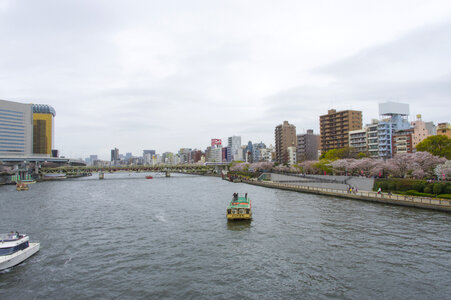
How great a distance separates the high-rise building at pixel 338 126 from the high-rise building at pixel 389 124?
1301cm

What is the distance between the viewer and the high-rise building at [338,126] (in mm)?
115375

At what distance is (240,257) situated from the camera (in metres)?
23.4

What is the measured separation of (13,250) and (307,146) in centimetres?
15252

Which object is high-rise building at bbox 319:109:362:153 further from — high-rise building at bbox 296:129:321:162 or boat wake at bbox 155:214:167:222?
boat wake at bbox 155:214:167:222

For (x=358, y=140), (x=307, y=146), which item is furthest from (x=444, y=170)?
(x=307, y=146)

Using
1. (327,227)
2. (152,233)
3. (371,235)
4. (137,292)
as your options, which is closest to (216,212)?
(152,233)

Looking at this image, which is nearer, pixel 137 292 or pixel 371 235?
pixel 137 292

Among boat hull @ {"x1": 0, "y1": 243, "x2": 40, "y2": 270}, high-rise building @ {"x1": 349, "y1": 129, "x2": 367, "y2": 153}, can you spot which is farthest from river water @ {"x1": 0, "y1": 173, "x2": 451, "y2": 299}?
high-rise building @ {"x1": 349, "y1": 129, "x2": 367, "y2": 153}

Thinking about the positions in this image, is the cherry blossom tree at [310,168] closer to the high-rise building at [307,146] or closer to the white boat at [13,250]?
the high-rise building at [307,146]

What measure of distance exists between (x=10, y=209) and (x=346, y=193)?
61.2 meters

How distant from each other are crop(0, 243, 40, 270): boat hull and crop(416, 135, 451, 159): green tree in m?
74.5

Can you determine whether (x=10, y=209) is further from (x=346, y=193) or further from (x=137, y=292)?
(x=346, y=193)

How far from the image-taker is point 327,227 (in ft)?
105

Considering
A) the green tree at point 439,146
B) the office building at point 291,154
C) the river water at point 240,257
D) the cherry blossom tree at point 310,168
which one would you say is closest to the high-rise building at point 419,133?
the green tree at point 439,146
